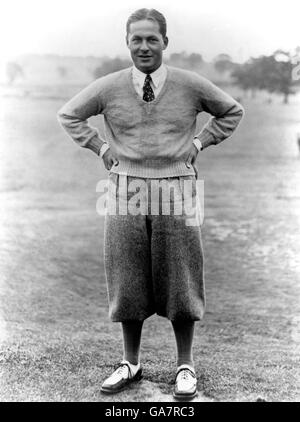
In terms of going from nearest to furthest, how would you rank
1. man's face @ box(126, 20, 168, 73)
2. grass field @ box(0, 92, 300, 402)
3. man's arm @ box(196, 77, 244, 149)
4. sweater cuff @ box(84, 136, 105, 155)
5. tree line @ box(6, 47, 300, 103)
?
man's face @ box(126, 20, 168, 73) < man's arm @ box(196, 77, 244, 149) < sweater cuff @ box(84, 136, 105, 155) < grass field @ box(0, 92, 300, 402) < tree line @ box(6, 47, 300, 103)

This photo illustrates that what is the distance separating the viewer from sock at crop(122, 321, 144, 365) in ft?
10.5

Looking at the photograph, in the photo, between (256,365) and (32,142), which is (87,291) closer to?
(256,365)

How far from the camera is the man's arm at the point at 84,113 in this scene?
3.02 meters

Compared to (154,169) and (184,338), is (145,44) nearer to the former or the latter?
(154,169)

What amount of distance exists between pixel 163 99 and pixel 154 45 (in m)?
0.23

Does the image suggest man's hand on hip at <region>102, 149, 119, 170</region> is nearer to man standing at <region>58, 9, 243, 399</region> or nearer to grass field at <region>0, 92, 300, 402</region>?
man standing at <region>58, 9, 243, 399</region>

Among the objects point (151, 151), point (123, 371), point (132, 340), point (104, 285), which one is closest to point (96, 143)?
point (151, 151)

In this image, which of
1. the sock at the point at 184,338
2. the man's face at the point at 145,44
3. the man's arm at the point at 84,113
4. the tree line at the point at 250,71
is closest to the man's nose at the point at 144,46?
the man's face at the point at 145,44

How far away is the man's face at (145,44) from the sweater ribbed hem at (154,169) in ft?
1.35

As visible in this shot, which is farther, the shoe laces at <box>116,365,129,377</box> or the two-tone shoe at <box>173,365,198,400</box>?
the shoe laces at <box>116,365,129,377</box>

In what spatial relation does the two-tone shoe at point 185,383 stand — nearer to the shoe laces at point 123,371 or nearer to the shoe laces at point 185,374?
the shoe laces at point 185,374

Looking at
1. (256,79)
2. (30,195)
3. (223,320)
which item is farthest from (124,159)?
(256,79)

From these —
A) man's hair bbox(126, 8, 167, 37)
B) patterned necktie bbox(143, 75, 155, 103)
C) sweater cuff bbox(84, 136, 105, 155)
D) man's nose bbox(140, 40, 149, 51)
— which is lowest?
sweater cuff bbox(84, 136, 105, 155)

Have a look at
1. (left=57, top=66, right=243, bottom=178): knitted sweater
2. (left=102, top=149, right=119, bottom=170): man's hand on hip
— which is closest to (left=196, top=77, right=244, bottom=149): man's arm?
(left=57, top=66, right=243, bottom=178): knitted sweater
